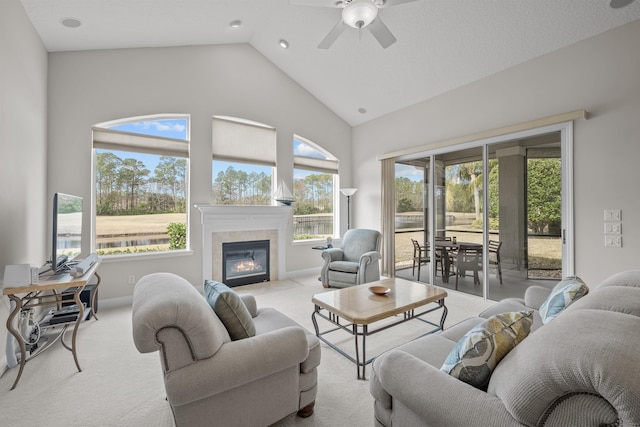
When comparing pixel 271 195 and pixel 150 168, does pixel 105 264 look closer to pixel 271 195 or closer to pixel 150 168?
pixel 150 168

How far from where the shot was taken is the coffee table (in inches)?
86.4

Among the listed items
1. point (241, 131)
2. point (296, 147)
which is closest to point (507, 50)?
point (296, 147)

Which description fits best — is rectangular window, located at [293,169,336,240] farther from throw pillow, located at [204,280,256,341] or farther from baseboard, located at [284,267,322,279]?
throw pillow, located at [204,280,256,341]

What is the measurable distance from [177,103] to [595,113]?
5.10 metres

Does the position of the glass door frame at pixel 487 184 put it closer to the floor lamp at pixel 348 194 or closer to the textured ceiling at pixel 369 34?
the textured ceiling at pixel 369 34

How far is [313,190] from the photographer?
5645 mm

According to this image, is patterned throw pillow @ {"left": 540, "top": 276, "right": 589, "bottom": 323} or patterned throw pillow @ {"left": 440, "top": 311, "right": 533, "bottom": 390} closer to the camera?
patterned throw pillow @ {"left": 440, "top": 311, "right": 533, "bottom": 390}

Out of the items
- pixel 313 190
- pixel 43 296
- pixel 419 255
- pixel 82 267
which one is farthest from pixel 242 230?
pixel 419 255

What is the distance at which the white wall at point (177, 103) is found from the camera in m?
3.45

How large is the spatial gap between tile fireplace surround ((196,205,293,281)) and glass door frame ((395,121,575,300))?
242cm

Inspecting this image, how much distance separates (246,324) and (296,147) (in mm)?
4216

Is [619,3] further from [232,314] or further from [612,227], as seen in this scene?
[232,314]

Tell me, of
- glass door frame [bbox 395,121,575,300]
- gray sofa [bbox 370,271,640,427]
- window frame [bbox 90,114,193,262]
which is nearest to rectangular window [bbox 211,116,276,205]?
window frame [bbox 90,114,193,262]

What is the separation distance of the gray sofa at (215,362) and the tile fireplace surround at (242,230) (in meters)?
2.68
